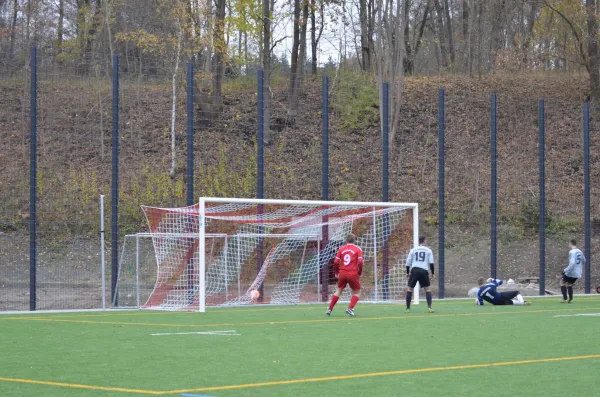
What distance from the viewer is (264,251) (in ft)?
76.3

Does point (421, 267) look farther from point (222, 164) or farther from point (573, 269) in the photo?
point (222, 164)

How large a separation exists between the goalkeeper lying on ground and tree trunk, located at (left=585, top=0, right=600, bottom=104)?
73.4 feet

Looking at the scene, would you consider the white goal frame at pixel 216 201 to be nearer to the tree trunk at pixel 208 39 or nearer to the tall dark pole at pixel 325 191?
the tall dark pole at pixel 325 191

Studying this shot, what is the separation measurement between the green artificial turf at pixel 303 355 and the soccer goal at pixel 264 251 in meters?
3.83

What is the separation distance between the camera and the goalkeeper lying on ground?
2159 cm

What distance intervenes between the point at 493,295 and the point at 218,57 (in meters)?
16.3

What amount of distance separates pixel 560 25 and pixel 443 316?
32.9 metres

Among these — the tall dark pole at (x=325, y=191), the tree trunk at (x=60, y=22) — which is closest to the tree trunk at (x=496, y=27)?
the tree trunk at (x=60, y=22)

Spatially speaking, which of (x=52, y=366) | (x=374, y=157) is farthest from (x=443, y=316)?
(x=374, y=157)

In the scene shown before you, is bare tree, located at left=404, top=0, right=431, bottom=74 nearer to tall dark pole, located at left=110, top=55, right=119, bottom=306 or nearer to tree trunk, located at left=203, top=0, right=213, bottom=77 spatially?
tree trunk, located at left=203, top=0, right=213, bottom=77

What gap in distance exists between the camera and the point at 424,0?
53781mm

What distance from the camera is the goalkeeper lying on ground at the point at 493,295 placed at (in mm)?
21594

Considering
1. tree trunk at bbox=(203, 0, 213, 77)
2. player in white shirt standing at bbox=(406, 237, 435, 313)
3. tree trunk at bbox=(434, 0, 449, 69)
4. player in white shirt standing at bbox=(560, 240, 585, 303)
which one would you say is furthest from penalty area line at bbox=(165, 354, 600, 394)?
tree trunk at bbox=(434, 0, 449, 69)

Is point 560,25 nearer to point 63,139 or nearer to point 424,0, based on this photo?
point 424,0
